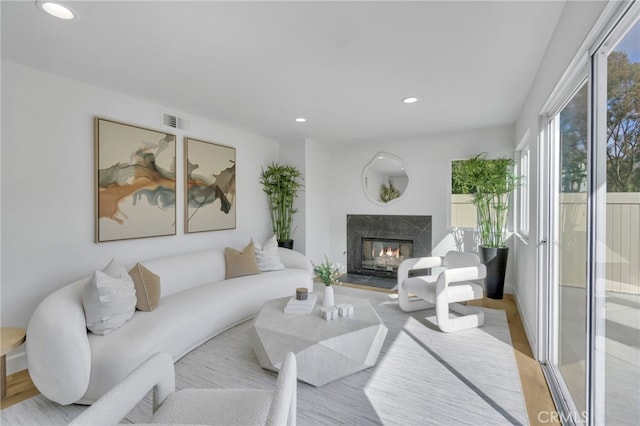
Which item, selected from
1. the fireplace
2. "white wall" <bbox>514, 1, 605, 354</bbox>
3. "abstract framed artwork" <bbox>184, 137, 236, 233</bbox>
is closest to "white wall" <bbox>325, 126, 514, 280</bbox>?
the fireplace

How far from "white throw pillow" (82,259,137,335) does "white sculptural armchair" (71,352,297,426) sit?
3.84 ft

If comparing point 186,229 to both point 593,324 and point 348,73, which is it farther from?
point 593,324

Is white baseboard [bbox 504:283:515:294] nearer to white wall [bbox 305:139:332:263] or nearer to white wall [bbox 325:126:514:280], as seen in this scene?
white wall [bbox 325:126:514:280]

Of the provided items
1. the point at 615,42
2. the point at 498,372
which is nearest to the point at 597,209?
the point at 615,42

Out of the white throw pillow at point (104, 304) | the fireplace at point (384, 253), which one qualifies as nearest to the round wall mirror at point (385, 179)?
the fireplace at point (384, 253)

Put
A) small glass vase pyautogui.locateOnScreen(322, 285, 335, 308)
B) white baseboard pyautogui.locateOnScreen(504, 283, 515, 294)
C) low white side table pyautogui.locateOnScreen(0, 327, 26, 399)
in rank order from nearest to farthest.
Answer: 1. low white side table pyautogui.locateOnScreen(0, 327, 26, 399)
2. small glass vase pyautogui.locateOnScreen(322, 285, 335, 308)
3. white baseboard pyautogui.locateOnScreen(504, 283, 515, 294)

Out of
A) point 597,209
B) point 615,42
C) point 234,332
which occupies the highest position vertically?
point 615,42

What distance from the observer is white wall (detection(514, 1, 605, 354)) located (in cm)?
152

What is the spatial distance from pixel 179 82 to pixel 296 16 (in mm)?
1546

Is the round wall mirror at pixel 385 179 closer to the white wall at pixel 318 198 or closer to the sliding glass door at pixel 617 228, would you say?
the white wall at pixel 318 198

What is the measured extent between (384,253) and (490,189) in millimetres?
2102

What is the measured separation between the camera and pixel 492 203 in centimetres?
438

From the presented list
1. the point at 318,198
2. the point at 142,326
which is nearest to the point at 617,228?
the point at 142,326

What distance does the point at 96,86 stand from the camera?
2893 mm
